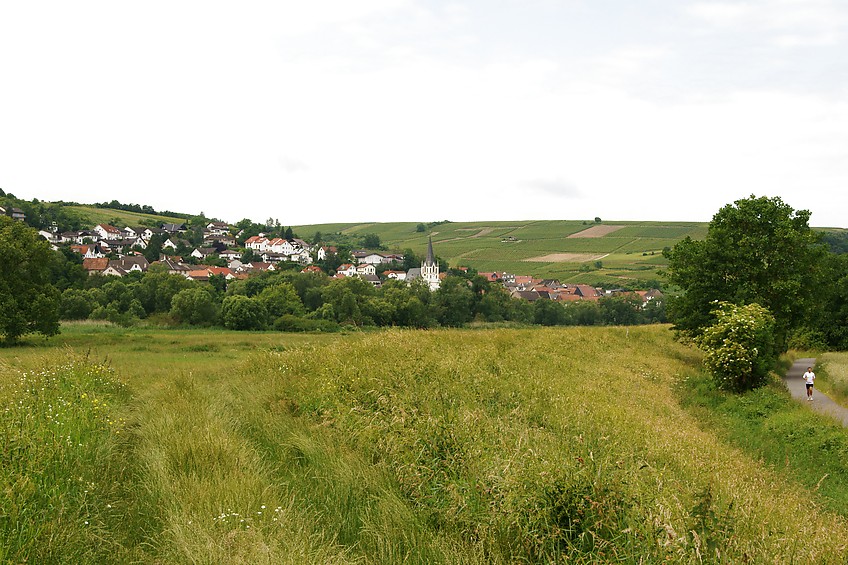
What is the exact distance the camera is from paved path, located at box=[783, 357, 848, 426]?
18053 mm

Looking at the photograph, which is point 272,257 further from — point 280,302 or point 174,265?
point 280,302

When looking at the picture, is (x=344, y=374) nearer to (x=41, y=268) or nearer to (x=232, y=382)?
(x=232, y=382)

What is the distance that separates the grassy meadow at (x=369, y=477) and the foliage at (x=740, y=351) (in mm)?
9711

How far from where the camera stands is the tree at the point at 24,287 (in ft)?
111

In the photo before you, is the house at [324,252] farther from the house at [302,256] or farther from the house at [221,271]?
the house at [221,271]

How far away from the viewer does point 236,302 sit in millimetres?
60438

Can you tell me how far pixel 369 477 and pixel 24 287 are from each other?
37.7 m

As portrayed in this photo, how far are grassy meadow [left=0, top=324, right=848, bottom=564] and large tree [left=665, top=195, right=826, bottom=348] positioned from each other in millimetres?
18059

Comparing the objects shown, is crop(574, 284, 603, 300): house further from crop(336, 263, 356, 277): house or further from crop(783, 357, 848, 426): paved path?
crop(783, 357, 848, 426): paved path

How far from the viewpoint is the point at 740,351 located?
809 inches

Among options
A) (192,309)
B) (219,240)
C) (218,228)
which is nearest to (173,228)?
(219,240)

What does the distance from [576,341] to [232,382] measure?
15.1 metres

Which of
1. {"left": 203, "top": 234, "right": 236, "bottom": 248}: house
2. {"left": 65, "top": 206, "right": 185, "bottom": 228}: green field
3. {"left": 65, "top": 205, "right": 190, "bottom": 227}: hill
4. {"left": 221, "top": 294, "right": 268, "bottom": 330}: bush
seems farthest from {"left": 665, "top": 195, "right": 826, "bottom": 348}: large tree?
{"left": 65, "top": 205, "right": 190, "bottom": 227}: hill

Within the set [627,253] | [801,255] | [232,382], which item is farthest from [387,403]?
[627,253]
